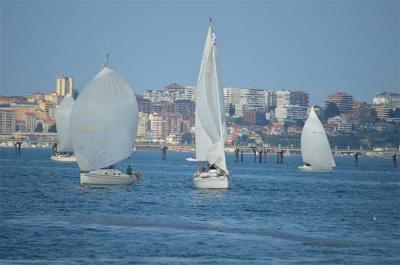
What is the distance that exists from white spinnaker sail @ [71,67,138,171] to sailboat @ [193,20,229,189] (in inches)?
198

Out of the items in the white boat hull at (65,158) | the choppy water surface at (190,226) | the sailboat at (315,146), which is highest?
the sailboat at (315,146)

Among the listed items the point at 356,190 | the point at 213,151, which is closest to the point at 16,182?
the point at 213,151

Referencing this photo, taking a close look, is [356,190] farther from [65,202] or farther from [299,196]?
[65,202]

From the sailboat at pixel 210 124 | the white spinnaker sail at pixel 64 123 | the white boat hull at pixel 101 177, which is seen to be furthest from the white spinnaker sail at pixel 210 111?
the white spinnaker sail at pixel 64 123

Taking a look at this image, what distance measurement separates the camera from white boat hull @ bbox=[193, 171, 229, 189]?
68625mm

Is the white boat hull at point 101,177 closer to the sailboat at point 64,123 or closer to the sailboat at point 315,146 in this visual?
the sailboat at point 64,123

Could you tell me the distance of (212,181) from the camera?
225 feet

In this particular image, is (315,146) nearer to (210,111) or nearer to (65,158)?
(65,158)

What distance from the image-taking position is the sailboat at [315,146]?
4749 inches

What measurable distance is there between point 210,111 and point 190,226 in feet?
75.2

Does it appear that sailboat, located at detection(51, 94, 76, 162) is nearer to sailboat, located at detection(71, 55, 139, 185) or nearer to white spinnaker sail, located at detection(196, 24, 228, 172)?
sailboat, located at detection(71, 55, 139, 185)

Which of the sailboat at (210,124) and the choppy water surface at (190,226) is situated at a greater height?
the sailboat at (210,124)

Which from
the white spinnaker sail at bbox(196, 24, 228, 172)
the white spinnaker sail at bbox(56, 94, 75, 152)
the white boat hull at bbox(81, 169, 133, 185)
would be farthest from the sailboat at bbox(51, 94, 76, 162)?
the white spinnaker sail at bbox(196, 24, 228, 172)

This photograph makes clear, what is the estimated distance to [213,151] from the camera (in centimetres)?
6931
